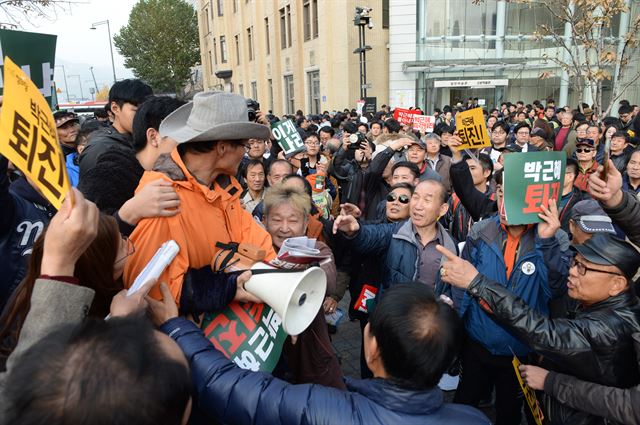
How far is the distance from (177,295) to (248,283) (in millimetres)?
281

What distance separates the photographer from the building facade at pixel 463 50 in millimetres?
23266

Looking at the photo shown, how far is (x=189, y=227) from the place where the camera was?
1904mm

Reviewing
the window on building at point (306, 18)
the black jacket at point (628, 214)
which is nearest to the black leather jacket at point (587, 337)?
the black jacket at point (628, 214)

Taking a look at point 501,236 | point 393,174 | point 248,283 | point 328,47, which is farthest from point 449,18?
point 248,283

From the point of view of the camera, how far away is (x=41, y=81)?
2.87 metres

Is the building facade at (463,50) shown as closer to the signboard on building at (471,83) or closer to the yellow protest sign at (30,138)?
the signboard on building at (471,83)

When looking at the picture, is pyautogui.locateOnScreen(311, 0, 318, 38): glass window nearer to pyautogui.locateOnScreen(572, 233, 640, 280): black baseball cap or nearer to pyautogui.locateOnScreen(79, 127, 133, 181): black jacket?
pyautogui.locateOnScreen(79, 127, 133, 181): black jacket

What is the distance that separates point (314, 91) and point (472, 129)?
78.1 ft

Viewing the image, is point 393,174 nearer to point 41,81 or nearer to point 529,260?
point 529,260

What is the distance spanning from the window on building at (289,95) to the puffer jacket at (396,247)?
2835cm

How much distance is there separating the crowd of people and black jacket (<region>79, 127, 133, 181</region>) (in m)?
0.02

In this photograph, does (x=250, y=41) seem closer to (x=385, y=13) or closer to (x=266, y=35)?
(x=266, y=35)

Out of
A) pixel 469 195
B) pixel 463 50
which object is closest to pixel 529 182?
pixel 469 195

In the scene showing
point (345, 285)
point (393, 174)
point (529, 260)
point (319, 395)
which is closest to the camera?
point (319, 395)
